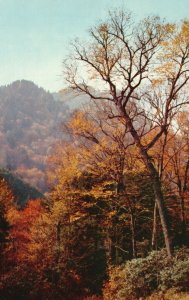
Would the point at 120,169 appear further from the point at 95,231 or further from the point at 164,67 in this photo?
the point at 95,231

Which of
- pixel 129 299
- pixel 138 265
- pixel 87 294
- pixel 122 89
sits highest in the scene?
pixel 122 89

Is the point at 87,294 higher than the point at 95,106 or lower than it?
lower

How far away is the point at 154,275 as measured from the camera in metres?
14.2

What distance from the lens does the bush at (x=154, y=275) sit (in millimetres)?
13102

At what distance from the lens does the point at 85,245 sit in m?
26.4

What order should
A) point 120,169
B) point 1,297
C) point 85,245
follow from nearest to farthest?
point 120,169 < point 1,297 < point 85,245

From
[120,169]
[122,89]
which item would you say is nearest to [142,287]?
[120,169]

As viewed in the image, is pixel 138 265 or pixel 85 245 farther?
pixel 85 245

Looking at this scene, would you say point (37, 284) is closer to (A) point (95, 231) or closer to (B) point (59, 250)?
(B) point (59, 250)

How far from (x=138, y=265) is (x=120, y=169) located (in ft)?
16.2

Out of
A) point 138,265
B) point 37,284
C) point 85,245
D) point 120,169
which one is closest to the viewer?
point 138,265

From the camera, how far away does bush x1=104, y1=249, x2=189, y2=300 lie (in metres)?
13.1

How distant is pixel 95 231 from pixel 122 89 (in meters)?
15.6

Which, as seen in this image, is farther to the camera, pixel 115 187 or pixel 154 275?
pixel 115 187
